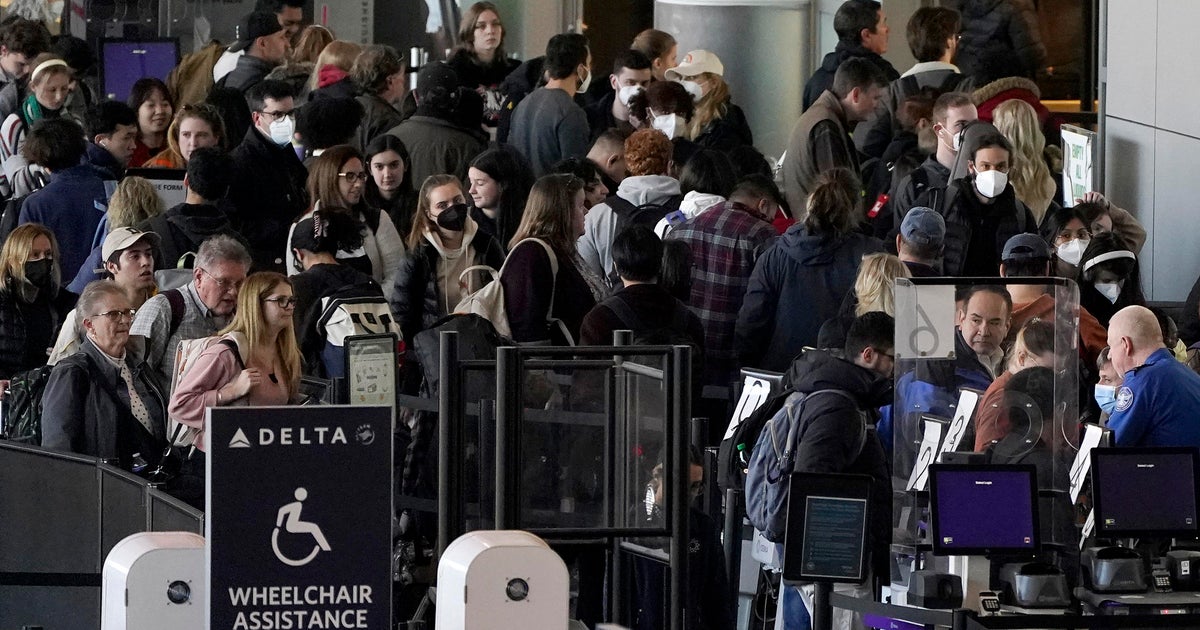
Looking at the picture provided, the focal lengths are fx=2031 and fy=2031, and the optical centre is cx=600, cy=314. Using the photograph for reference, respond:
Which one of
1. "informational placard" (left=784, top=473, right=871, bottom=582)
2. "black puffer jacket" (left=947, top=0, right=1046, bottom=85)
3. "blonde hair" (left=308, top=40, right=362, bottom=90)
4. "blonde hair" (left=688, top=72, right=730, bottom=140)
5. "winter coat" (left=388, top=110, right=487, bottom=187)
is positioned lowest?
"informational placard" (left=784, top=473, right=871, bottom=582)

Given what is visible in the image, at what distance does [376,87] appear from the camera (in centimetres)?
1030

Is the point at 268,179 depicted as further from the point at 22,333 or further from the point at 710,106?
the point at 710,106

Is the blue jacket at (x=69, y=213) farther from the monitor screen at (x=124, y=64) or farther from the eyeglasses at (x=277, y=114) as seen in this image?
the monitor screen at (x=124, y=64)

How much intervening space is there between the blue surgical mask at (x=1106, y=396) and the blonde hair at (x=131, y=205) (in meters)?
4.09

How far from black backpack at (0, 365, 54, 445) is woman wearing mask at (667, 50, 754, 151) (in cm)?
388

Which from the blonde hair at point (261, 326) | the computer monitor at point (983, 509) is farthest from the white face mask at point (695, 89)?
the computer monitor at point (983, 509)

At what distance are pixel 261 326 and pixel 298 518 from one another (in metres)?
3.26

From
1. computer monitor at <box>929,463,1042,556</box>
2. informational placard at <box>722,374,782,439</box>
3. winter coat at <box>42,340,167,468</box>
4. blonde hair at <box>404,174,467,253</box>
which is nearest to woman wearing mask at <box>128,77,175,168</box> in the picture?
blonde hair at <box>404,174,467,253</box>

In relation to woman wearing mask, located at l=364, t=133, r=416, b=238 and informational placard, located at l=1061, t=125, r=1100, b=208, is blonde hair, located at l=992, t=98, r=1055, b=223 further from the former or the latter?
woman wearing mask, located at l=364, t=133, r=416, b=238

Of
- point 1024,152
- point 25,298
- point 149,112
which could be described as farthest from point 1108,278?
point 149,112

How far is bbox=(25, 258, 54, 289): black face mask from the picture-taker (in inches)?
327

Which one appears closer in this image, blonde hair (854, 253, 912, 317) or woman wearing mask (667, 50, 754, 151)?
blonde hair (854, 253, 912, 317)

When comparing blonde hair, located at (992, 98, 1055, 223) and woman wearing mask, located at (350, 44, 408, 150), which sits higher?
woman wearing mask, located at (350, 44, 408, 150)

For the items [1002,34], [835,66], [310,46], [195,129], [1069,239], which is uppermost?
[1002,34]
